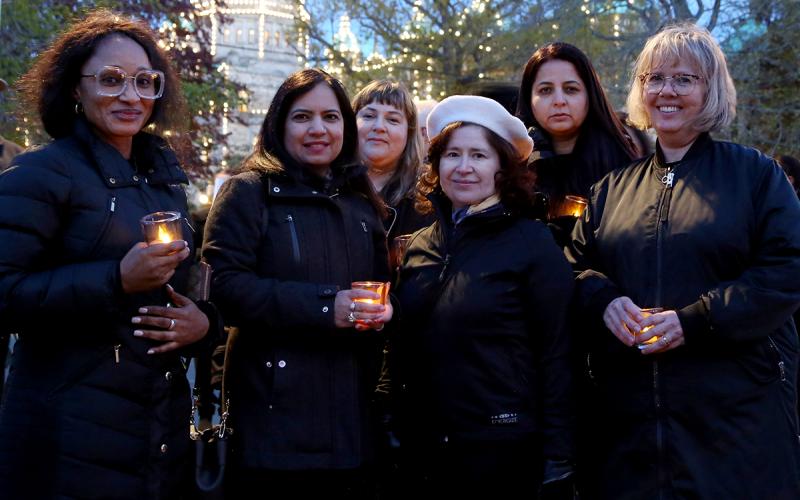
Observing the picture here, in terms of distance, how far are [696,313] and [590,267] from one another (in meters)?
0.63

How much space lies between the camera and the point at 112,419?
3.15 meters

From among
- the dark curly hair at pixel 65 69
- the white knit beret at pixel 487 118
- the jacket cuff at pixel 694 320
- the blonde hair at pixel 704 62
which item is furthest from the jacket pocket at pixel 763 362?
the dark curly hair at pixel 65 69

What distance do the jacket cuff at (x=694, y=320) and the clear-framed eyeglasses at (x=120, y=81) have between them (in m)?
2.28

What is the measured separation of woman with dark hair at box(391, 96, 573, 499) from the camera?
3479mm

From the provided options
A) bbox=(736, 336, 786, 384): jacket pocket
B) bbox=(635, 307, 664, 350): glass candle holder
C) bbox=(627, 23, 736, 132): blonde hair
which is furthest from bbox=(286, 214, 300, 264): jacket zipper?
Answer: bbox=(736, 336, 786, 384): jacket pocket

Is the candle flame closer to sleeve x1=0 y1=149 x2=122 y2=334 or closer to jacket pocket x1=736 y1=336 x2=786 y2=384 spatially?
sleeve x1=0 y1=149 x2=122 y2=334

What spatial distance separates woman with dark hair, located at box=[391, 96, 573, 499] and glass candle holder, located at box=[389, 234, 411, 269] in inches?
9.8

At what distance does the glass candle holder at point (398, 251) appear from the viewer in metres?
4.12

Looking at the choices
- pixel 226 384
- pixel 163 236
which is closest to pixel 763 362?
pixel 226 384

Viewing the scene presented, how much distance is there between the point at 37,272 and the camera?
10.0ft

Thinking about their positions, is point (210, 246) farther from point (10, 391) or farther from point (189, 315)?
point (10, 391)

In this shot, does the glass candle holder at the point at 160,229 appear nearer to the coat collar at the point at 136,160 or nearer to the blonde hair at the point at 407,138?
the coat collar at the point at 136,160

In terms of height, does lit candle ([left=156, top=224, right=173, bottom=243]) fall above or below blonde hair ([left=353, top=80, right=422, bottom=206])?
below

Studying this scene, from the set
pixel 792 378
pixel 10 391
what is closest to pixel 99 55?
pixel 10 391
